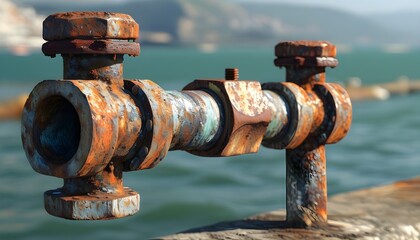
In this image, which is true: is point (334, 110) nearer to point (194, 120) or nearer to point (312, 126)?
point (312, 126)

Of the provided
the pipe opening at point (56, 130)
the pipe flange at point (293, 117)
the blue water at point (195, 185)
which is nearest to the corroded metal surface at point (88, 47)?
the pipe opening at point (56, 130)

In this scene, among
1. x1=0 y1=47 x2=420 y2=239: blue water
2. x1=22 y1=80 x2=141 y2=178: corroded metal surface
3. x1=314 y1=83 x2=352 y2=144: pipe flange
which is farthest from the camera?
x1=0 y1=47 x2=420 y2=239: blue water

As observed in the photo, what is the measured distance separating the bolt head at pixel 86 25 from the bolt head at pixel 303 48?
1048 mm

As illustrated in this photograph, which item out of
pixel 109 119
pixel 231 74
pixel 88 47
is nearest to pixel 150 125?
pixel 109 119

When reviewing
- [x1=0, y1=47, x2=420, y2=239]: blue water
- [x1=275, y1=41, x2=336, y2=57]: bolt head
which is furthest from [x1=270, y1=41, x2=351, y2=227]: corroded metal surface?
[x1=0, y1=47, x2=420, y2=239]: blue water

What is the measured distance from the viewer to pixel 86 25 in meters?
2.14

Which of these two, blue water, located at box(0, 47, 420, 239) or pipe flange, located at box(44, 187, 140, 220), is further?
blue water, located at box(0, 47, 420, 239)

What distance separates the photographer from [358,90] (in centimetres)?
3198

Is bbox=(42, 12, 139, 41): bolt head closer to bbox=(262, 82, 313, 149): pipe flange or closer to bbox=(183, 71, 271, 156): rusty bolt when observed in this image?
bbox=(183, 71, 271, 156): rusty bolt

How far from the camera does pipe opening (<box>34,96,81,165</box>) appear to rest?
2.17 meters

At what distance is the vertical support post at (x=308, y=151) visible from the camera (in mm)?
3086

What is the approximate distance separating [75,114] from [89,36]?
0.74ft

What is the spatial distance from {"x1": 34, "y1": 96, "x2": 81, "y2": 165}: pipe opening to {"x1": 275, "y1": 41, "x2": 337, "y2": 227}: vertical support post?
109 centimetres

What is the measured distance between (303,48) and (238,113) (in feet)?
2.11
